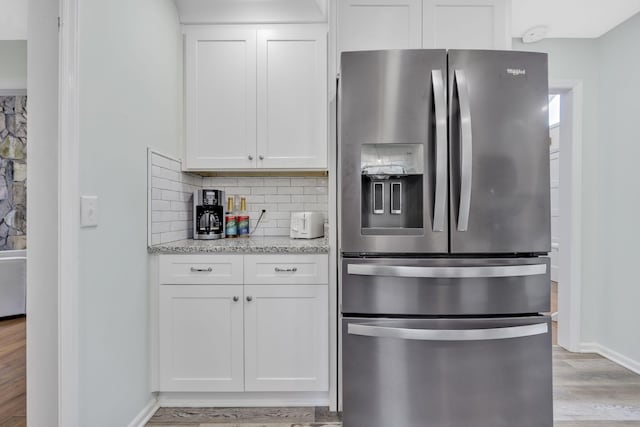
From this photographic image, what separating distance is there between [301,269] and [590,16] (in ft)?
8.79

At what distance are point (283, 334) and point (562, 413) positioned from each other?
1610 mm

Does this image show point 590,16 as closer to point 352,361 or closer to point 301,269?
point 301,269

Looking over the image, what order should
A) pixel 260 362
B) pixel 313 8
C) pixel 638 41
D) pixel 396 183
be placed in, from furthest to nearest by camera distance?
pixel 638 41 → pixel 313 8 → pixel 260 362 → pixel 396 183

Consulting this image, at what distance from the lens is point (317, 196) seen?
8.46 feet

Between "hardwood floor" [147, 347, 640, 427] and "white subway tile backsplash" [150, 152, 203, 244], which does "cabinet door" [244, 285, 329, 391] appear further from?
"white subway tile backsplash" [150, 152, 203, 244]

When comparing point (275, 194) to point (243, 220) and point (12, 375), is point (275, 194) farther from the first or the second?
point (12, 375)

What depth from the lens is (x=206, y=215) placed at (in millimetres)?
2242

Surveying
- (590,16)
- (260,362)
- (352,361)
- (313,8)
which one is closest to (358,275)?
(352,361)

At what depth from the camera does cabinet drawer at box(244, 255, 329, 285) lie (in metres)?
1.93

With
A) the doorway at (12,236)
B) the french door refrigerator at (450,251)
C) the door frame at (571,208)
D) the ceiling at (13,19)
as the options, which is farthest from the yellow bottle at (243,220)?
the door frame at (571,208)

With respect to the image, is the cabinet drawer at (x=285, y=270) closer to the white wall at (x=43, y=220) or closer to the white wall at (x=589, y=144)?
the white wall at (x=43, y=220)

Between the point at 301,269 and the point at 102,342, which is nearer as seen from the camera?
the point at 102,342

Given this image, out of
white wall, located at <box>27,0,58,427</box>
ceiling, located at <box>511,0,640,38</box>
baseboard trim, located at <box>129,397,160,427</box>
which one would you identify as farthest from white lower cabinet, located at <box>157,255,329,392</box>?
ceiling, located at <box>511,0,640,38</box>

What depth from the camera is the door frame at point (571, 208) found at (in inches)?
108
